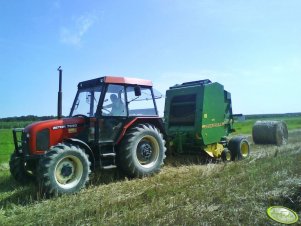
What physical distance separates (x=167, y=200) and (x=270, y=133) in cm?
1093

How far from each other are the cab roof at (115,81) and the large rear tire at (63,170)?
172 centimetres

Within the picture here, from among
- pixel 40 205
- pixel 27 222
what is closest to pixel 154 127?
pixel 40 205

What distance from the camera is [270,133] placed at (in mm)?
15695

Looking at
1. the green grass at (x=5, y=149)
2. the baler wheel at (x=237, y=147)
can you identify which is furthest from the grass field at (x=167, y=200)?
the green grass at (x=5, y=149)

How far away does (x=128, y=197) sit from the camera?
6281mm

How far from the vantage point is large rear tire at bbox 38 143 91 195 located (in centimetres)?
649

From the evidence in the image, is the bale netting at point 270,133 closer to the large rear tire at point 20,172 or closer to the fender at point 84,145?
the fender at point 84,145

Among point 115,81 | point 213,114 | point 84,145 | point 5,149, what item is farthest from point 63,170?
point 5,149

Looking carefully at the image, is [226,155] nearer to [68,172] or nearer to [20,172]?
[68,172]

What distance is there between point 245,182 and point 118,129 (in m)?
2.89

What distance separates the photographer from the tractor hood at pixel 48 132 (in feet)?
23.2

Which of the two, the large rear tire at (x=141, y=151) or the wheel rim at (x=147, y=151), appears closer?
the large rear tire at (x=141, y=151)

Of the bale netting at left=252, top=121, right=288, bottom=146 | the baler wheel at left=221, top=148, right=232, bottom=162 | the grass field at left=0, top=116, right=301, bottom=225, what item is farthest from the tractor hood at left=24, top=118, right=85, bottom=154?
the bale netting at left=252, top=121, right=288, bottom=146

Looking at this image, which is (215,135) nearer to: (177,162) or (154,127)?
(177,162)
